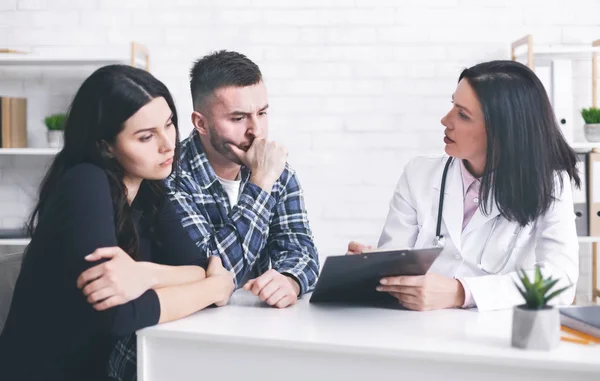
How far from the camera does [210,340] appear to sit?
138 cm

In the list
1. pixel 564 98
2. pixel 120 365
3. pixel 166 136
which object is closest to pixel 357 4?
pixel 564 98

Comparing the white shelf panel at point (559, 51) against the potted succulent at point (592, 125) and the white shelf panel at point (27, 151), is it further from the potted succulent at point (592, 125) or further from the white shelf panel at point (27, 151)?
the white shelf panel at point (27, 151)

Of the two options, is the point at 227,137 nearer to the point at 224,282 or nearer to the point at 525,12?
the point at 224,282

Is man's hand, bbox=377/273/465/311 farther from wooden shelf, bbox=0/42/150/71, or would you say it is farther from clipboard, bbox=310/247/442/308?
wooden shelf, bbox=0/42/150/71

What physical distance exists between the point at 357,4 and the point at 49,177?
2247mm

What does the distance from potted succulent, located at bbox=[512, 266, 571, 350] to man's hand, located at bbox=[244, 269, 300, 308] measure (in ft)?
1.78

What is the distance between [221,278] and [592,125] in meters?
2.20

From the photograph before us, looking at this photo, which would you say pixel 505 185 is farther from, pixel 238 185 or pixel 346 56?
pixel 346 56

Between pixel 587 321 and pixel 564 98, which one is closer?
pixel 587 321

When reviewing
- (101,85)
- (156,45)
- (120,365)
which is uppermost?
(156,45)

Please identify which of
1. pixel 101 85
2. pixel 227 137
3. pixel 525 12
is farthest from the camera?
pixel 525 12

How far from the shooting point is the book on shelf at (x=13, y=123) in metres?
3.39

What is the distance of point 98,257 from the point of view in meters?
1.37

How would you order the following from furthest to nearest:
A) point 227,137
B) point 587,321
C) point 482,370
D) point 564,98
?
point 564,98 → point 227,137 → point 587,321 → point 482,370
